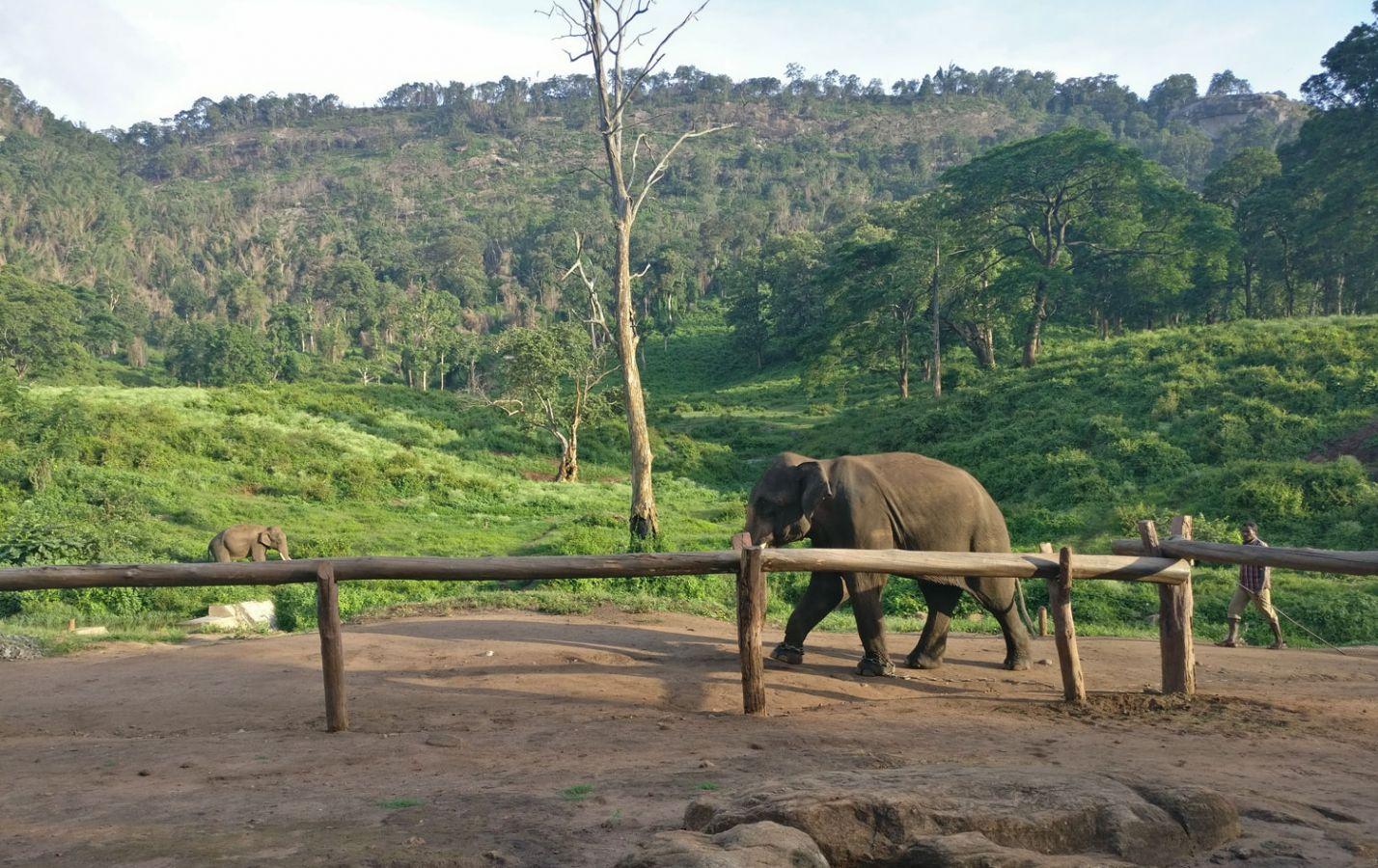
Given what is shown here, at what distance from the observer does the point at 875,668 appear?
991 centimetres

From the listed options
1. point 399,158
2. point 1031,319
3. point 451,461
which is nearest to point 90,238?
point 399,158

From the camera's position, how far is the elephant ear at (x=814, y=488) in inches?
406

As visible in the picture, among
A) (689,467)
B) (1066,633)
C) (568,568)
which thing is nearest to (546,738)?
(568,568)

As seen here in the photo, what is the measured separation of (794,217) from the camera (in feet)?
389

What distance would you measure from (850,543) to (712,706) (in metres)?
2.38

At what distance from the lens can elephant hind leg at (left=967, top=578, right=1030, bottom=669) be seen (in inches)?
408

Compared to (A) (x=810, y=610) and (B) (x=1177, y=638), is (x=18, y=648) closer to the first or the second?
(A) (x=810, y=610)

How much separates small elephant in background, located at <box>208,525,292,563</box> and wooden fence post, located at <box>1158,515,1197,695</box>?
51.5ft

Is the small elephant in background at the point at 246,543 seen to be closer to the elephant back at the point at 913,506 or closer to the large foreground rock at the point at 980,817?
the elephant back at the point at 913,506

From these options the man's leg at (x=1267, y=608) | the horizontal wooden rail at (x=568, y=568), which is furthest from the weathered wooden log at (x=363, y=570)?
the man's leg at (x=1267, y=608)

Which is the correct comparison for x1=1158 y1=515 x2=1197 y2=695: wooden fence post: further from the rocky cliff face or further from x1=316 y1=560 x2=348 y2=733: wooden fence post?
the rocky cliff face

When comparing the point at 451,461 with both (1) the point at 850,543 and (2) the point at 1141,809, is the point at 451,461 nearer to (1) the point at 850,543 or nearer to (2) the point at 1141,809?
(1) the point at 850,543

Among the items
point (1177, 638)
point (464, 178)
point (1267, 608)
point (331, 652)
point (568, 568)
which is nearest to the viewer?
point (331, 652)

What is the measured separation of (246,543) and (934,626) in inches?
555
